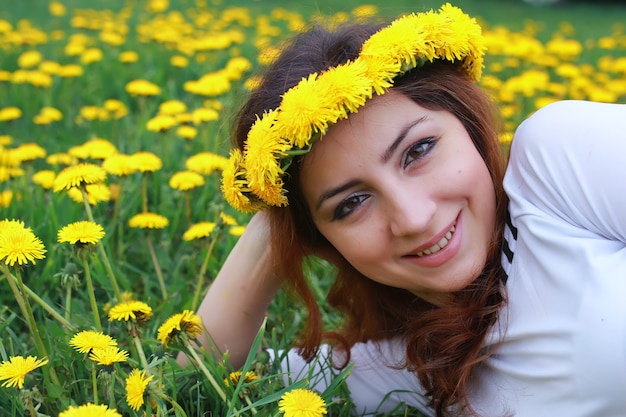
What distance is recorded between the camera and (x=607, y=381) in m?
1.10

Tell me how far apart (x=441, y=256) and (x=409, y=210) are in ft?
0.37

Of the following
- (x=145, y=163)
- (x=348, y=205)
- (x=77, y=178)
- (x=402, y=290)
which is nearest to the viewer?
(x=348, y=205)

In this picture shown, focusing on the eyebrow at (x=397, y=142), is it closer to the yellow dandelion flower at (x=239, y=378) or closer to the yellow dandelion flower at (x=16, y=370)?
the yellow dandelion flower at (x=239, y=378)

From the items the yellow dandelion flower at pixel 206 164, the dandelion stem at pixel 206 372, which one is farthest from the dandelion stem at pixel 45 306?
the yellow dandelion flower at pixel 206 164

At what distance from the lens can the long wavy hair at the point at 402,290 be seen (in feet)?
4.29

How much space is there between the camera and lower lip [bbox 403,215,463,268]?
1262mm

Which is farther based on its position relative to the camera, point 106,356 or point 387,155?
point 387,155

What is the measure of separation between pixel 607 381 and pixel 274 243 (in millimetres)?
664

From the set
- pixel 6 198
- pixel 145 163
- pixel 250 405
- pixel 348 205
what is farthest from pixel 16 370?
pixel 6 198

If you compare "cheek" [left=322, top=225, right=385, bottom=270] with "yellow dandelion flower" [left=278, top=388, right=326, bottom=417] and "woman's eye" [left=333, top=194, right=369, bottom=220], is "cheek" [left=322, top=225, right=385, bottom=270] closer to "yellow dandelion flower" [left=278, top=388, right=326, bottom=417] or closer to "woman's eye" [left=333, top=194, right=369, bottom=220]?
"woman's eye" [left=333, top=194, right=369, bottom=220]

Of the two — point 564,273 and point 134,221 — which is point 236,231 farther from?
point 564,273

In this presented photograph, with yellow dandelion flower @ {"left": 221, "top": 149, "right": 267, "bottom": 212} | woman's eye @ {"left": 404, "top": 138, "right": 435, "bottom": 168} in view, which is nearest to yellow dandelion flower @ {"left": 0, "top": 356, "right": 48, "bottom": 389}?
yellow dandelion flower @ {"left": 221, "top": 149, "right": 267, "bottom": 212}

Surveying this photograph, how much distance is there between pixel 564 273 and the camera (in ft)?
3.83

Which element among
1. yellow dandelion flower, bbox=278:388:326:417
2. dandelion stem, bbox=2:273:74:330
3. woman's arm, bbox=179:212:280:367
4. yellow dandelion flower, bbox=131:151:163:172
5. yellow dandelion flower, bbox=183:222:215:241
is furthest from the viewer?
yellow dandelion flower, bbox=131:151:163:172
